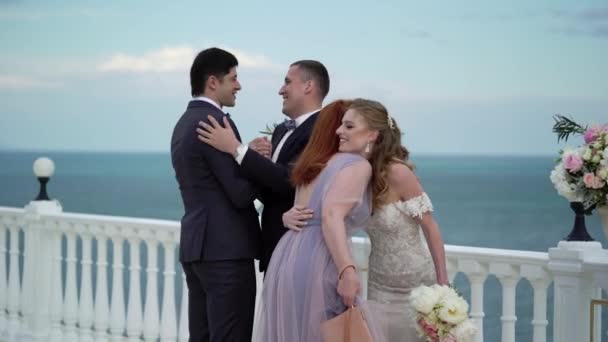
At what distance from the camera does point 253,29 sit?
43.8 meters

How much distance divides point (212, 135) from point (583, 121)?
4.39 feet

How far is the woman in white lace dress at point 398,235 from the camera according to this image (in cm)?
381

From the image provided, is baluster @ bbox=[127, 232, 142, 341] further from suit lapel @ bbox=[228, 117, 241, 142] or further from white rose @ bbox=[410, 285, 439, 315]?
white rose @ bbox=[410, 285, 439, 315]

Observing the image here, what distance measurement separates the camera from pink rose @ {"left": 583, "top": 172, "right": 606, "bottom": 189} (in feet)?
11.6

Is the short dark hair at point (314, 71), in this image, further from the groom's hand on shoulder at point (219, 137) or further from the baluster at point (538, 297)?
the baluster at point (538, 297)

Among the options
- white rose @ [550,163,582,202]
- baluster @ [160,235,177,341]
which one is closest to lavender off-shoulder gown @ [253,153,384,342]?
white rose @ [550,163,582,202]

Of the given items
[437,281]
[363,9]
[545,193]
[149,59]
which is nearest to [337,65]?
[363,9]

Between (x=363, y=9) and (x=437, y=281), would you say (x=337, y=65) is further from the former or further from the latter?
(x=437, y=281)

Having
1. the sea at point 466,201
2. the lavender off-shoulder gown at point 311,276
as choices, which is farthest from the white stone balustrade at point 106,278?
the sea at point 466,201

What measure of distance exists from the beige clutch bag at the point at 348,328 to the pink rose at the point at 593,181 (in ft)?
2.83

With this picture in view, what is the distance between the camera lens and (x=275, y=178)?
4.02 metres

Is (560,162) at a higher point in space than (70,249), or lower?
higher

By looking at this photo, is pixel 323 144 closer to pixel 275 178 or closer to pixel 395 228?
pixel 275 178

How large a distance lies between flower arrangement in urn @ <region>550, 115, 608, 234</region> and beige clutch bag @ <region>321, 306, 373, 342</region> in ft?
2.60
